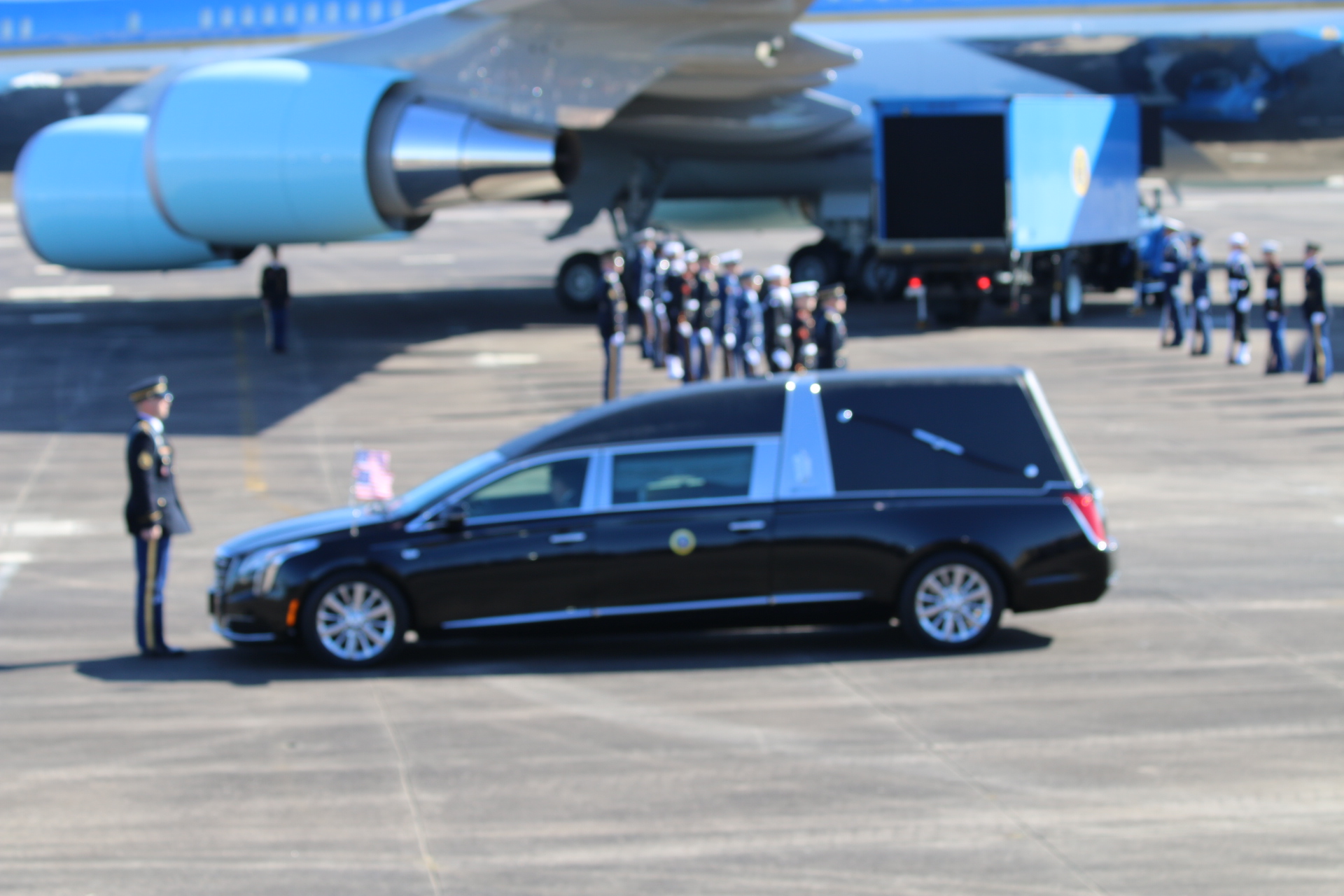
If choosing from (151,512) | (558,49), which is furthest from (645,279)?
(151,512)

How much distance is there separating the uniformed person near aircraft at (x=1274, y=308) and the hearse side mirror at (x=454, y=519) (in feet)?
43.8

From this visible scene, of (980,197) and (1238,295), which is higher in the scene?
(980,197)

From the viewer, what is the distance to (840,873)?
5.93 meters

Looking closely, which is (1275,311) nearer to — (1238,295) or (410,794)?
(1238,295)

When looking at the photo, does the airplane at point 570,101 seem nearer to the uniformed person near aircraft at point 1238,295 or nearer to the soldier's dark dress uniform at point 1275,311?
the uniformed person near aircraft at point 1238,295

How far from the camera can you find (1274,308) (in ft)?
64.6

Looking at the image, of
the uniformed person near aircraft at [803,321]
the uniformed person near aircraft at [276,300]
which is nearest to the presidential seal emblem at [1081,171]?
the uniformed person near aircraft at [803,321]

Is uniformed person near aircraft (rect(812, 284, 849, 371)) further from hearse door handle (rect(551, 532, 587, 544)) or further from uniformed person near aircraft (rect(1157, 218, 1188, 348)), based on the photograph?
uniformed person near aircraft (rect(1157, 218, 1188, 348))

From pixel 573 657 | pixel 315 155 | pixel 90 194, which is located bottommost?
pixel 573 657

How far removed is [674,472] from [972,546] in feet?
5.97

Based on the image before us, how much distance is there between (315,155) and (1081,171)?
12065 millimetres

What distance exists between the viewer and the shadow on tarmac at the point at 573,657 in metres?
9.29

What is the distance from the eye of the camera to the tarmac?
609cm

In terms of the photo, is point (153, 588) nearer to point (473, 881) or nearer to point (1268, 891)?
point (473, 881)
